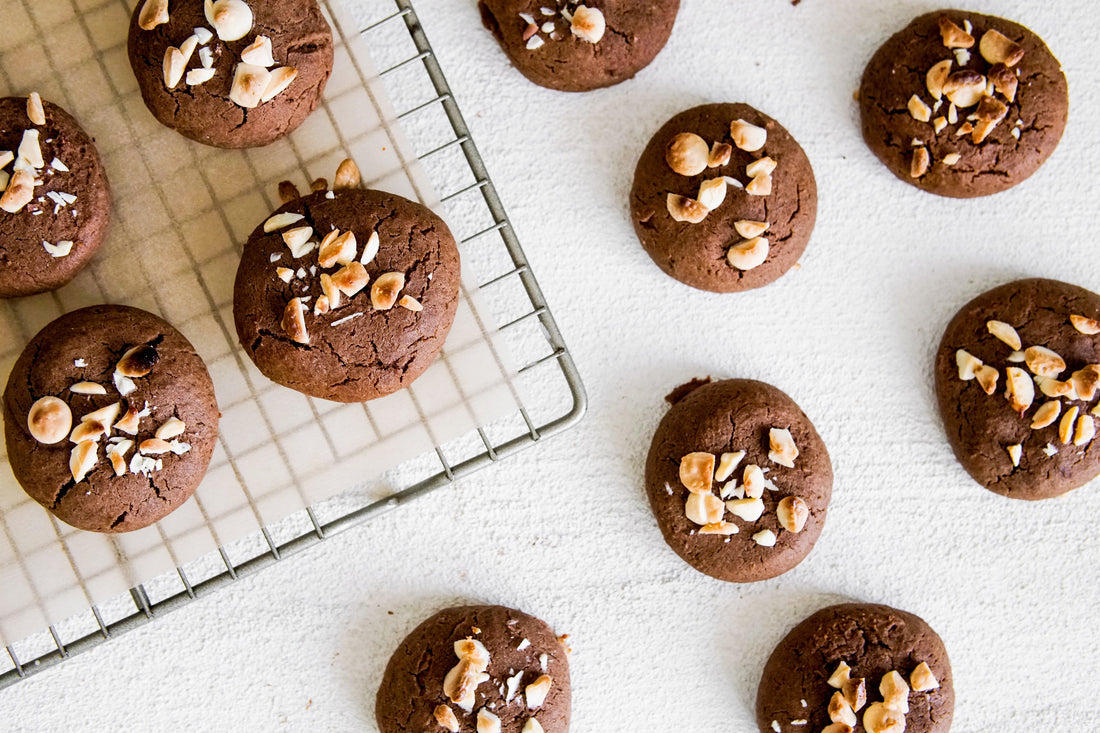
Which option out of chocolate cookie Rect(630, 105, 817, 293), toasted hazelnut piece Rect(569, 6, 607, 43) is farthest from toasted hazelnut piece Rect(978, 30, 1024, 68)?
toasted hazelnut piece Rect(569, 6, 607, 43)

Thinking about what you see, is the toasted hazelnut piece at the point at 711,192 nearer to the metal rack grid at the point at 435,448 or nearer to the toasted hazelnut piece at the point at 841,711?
the metal rack grid at the point at 435,448

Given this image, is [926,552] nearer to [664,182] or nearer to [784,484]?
[784,484]

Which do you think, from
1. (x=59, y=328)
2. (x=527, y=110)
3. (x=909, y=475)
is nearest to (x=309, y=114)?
(x=527, y=110)

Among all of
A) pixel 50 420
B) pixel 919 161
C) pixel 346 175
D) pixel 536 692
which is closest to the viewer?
pixel 50 420

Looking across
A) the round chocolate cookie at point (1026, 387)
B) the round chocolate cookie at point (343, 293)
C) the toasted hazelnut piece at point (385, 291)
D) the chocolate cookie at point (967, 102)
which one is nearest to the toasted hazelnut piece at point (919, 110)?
the chocolate cookie at point (967, 102)

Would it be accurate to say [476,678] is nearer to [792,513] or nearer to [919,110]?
[792,513]

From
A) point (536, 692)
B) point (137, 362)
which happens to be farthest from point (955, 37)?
point (137, 362)
